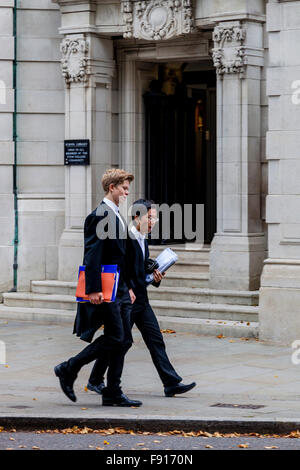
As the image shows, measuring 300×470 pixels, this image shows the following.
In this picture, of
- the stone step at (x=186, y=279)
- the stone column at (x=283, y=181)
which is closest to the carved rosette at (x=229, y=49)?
the stone column at (x=283, y=181)

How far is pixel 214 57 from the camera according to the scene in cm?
1598

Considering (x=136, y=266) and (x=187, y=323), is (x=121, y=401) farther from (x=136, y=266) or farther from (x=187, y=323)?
(x=187, y=323)

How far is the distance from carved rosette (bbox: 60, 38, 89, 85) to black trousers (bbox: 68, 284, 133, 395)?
764 cm

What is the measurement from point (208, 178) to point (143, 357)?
19.6 feet

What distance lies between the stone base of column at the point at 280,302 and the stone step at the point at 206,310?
2.16 feet

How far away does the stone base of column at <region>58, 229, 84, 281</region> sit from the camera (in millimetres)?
17484

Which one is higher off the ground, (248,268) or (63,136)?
(63,136)

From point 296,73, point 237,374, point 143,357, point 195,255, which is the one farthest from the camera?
point 195,255

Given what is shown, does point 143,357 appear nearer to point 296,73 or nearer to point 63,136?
point 296,73

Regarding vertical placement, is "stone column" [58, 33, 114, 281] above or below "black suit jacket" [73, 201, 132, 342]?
above

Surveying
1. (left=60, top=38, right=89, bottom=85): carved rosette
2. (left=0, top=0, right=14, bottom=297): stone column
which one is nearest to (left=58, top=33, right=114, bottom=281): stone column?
(left=60, top=38, right=89, bottom=85): carved rosette

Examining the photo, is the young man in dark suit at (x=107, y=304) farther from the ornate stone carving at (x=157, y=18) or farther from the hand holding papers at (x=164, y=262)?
the ornate stone carving at (x=157, y=18)

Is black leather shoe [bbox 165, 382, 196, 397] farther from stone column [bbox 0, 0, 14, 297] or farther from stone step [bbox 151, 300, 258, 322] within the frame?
stone column [bbox 0, 0, 14, 297]
